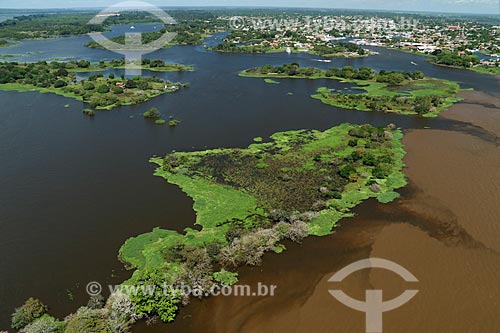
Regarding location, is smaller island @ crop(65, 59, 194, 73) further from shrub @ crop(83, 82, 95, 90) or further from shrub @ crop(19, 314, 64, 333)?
shrub @ crop(19, 314, 64, 333)

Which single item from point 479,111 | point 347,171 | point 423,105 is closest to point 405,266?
point 347,171

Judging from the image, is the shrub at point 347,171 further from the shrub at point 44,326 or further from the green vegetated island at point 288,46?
the green vegetated island at point 288,46

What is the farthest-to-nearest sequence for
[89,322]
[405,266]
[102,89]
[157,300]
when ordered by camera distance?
[102,89] → [405,266] → [157,300] → [89,322]

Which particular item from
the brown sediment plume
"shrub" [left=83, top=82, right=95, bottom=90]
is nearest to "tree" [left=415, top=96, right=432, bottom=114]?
the brown sediment plume

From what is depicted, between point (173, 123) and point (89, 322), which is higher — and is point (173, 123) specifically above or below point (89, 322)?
above

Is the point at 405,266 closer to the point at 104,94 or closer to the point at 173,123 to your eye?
the point at 173,123

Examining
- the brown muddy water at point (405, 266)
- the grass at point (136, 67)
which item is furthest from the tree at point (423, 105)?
the grass at point (136, 67)
